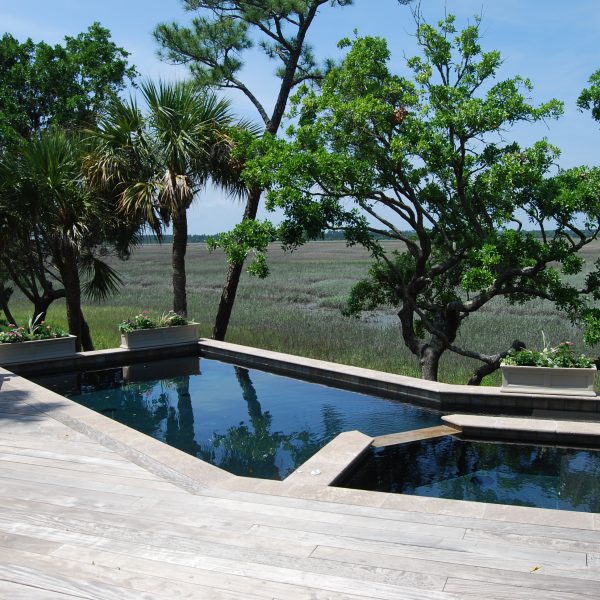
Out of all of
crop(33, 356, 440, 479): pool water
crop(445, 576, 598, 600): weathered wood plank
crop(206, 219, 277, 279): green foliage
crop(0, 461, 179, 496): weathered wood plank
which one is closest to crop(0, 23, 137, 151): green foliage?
crop(206, 219, 277, 279): green foliage

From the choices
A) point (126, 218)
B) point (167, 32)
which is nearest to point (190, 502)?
point (126, 218)

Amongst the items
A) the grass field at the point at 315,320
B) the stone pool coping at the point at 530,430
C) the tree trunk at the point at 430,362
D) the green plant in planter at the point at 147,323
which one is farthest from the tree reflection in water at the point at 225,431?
the grass field at the point at 315,320

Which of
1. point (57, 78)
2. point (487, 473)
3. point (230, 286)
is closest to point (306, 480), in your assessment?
point (487, 473)

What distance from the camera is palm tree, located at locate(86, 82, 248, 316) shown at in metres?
12.7

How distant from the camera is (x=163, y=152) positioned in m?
13.0

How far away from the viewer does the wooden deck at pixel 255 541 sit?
10.9ft

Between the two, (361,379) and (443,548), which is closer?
(443,548)

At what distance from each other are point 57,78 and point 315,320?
32.1 feet

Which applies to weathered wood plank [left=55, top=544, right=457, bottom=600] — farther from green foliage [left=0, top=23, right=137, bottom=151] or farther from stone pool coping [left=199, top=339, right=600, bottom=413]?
green foliage [left=0, top=23, right=137, bottom=151]

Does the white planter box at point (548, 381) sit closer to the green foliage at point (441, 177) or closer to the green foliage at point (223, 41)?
the green foliage at point (441, 177)

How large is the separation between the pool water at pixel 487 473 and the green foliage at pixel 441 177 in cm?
311

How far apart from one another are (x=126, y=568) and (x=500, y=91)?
8.54 metres

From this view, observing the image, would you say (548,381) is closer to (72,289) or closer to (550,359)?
(550,359)

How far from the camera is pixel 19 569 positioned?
3.52m
